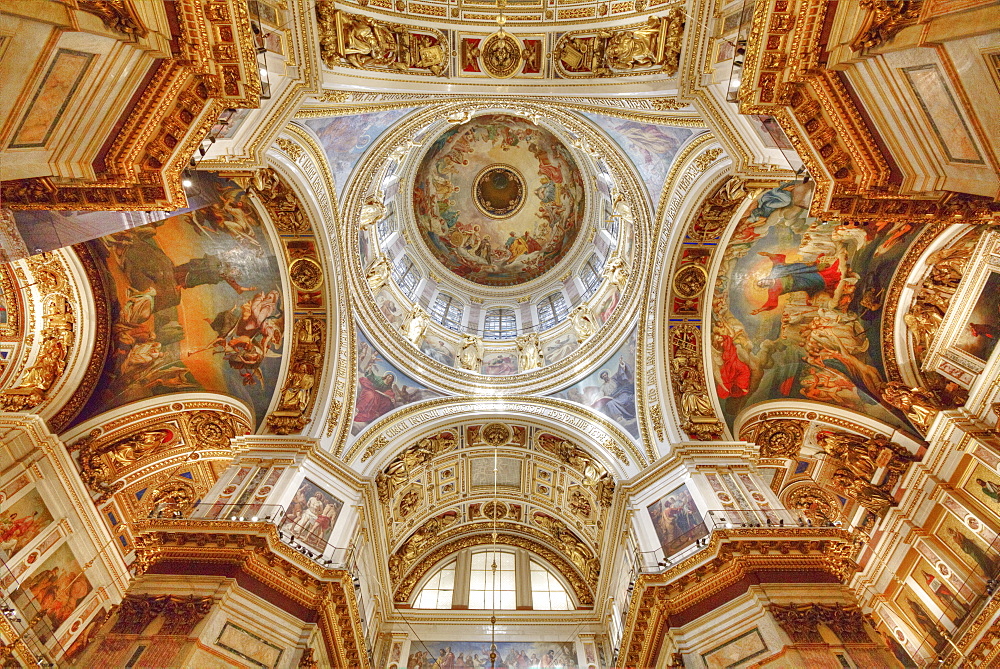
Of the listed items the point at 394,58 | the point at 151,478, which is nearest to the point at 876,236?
the point at 394,58

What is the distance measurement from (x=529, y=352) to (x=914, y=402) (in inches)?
433

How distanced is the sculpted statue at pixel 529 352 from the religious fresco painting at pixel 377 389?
11.7ft

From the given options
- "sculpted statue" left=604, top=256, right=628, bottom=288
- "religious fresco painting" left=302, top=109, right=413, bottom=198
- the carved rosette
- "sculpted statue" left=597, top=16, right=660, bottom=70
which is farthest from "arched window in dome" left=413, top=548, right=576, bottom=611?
"sculpted statue" left=597, top=16, right=660, bottom=70

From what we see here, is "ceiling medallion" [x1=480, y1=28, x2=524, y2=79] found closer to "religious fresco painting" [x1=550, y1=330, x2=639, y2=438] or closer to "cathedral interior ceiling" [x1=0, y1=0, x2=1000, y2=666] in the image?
"cathedral interior ceiling" [x1=0, y1=0, x2=1000, y2=666]

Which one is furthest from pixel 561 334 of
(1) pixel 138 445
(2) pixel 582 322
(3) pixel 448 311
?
(1) pixel 138 445

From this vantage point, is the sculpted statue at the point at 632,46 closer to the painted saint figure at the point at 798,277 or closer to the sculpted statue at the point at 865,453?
the painted saint figure at the point at 798,277

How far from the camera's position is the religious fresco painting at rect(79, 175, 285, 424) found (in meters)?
12.7

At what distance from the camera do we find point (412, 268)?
71.7 ft

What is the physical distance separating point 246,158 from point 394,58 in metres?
3.25

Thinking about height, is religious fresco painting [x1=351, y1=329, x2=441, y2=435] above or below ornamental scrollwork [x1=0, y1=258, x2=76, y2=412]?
above

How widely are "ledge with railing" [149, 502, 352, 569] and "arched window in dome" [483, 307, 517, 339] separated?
1100cm

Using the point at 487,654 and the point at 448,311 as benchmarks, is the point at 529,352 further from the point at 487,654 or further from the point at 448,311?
the point at 487,654

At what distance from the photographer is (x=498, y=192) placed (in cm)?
2416

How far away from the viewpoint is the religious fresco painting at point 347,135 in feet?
43.0
